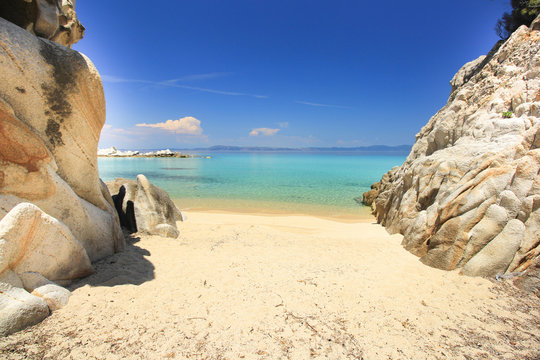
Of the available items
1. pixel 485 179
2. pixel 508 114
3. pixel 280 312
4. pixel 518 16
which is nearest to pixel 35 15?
pixel 280 312

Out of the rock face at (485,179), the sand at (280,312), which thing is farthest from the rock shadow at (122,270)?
the rock face at (485,179)

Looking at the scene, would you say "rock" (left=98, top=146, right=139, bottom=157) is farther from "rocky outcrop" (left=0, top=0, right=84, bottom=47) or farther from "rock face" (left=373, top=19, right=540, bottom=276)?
"rock face" (left=373, top=19, right=540, bottom=276)

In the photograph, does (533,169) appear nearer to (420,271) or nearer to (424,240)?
(424,240)

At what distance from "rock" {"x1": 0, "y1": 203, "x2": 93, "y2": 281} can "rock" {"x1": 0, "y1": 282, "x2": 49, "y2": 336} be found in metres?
0.32

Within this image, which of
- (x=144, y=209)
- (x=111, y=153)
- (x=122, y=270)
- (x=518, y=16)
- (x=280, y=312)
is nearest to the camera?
(x=280, y=312)

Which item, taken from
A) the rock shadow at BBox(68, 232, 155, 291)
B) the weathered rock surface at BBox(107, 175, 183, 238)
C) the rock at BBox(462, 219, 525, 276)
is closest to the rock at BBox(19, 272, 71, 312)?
the rock shadow at BBox(68, 232, 155, 291)

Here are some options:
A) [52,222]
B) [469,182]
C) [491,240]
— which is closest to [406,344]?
[491,240]

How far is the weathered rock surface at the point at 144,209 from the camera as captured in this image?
8.30 meters

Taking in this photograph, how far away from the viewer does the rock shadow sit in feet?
15.9

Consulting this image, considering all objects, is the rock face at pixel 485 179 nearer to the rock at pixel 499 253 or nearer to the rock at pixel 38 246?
the rock at pixel 499 253

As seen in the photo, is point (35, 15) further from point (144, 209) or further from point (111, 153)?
point (111, 153)

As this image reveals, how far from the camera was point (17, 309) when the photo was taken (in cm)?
341

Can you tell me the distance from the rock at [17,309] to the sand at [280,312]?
0.11 metres

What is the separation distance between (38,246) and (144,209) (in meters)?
4.47
